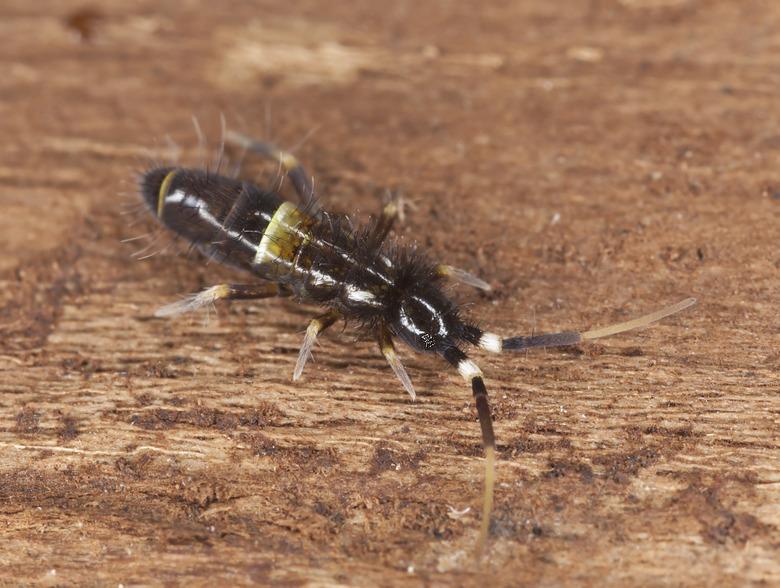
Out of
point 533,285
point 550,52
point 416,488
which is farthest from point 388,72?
point 416,488

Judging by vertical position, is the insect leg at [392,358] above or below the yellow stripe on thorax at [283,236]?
below

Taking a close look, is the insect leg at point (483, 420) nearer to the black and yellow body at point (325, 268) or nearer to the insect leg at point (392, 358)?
the black and yellow body at point (325, 268)

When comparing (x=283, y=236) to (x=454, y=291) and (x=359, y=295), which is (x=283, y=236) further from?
(x=454, y=291)

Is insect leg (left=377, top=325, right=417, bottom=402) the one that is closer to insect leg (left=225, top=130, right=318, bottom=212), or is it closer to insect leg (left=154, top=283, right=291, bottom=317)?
insect leg (left=154, top=283, right=291, bottom=317)

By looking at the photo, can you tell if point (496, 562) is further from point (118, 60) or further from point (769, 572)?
point (118, 60)

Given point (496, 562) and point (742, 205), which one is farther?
point (742, 205)

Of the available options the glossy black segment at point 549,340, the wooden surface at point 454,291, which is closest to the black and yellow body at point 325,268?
the glossy black segment at point 549,340
